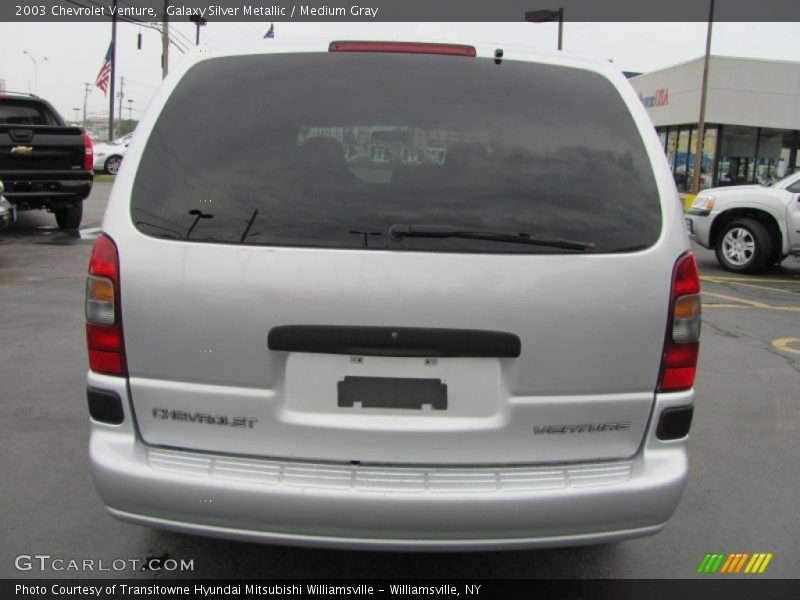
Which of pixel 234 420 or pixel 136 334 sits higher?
pixel 136 334

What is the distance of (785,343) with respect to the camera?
6.71 meters

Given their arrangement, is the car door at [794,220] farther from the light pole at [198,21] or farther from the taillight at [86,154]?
the light pole at [198,21]

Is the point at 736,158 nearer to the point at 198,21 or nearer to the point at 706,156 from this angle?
the point at 706,156

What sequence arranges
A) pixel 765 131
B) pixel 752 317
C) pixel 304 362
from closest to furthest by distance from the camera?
1. pixel 304 362
2. pixel 752 317
3. pixel 765 131

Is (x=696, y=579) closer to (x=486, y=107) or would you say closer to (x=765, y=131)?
(x=486, y=107)

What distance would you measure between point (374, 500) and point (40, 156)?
34.6 ft

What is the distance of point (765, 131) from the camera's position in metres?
27.7

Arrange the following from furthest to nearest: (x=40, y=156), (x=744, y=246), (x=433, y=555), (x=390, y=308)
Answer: (x=40, y=156) → (x=744, y=246) → (x=433, y=555) → (x=390, y=308)

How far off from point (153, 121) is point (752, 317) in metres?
7.01

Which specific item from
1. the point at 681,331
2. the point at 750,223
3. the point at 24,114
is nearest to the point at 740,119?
the point at 750,223

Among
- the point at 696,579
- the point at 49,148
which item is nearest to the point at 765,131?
the point at 49,148

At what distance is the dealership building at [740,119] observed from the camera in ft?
88.6

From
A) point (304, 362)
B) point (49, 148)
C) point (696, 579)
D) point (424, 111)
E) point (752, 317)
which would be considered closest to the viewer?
point (304, 362)

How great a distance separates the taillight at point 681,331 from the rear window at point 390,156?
17cm
